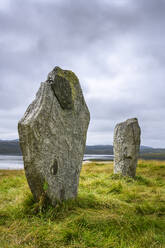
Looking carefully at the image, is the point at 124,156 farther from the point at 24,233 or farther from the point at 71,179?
the point at 24,233

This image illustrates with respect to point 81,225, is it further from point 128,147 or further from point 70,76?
point 128,147

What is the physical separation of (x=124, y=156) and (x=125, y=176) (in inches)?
31.9

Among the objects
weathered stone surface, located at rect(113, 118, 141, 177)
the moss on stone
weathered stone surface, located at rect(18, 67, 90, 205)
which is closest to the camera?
weathered stone surface, located at rect(18, 67, 90, 205)

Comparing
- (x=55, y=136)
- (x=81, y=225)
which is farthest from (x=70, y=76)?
(x=81, y=225)

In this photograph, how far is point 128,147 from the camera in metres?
9.11

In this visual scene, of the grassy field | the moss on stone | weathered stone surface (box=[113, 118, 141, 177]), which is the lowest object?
the grassy field

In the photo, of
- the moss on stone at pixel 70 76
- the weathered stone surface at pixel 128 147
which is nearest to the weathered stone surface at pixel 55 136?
the moss on stone at pixel 70 76

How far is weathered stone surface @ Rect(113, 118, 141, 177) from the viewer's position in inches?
359

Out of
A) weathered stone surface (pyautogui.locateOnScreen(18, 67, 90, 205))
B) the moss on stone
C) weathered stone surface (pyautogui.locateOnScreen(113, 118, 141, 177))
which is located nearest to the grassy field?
weathered stone surface (pyautogui.locateOnScreen(18, 67, 90, 205))

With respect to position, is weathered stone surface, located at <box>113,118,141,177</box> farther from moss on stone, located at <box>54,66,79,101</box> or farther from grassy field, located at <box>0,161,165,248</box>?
moss on stone, located at <box>54,66,79,101</box>

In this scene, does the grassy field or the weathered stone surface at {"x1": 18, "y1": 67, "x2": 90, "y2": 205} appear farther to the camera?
the weathered stone surface at {"x1": 18, "y1": 67, "x2": 90, "y2": 205}

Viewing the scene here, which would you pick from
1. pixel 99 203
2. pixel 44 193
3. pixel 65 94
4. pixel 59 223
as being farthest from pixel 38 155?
pixel 99 203

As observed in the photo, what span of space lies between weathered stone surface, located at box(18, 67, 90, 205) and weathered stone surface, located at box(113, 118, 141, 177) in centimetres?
418

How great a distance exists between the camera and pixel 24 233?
3.40 metres
